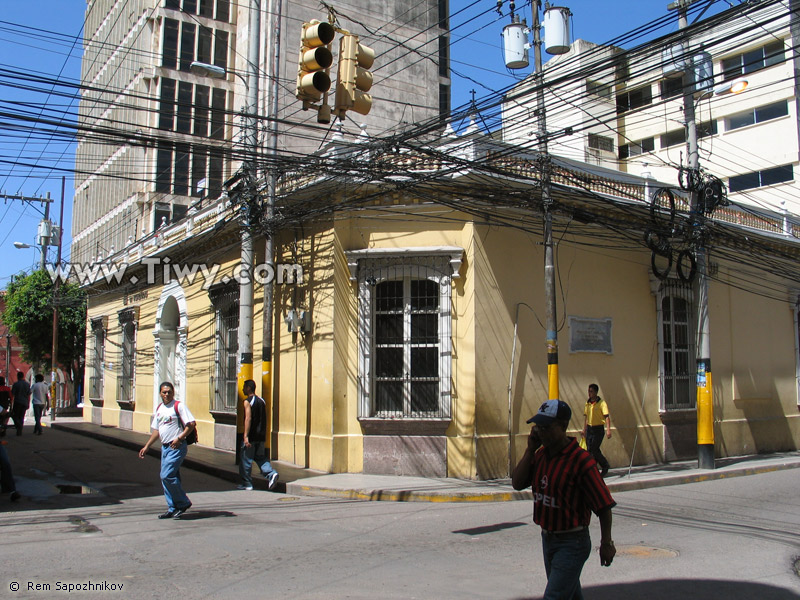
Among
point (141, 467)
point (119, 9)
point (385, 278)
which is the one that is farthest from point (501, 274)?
point (119, 9)

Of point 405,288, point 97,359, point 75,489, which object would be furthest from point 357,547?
point 97,359

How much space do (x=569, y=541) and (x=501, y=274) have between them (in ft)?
31.3

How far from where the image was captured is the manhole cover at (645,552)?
23.7ft

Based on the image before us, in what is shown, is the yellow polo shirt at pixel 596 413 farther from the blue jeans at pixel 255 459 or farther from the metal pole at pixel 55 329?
the metal pole at pixel 55 329

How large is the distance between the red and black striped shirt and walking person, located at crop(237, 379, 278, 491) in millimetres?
7770

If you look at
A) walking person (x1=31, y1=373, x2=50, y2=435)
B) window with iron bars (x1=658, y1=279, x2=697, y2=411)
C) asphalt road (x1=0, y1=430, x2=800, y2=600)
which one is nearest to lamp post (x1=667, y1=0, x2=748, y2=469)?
window with iron bars (x1=658, y1=279, x2=697, y2=411)

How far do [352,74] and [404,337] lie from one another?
7.01 m

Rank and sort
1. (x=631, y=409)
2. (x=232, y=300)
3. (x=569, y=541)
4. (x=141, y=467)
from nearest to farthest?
(x=569, y=541) → (x=141, y=467) → (x=631, y=409) → (x=232, y=300)

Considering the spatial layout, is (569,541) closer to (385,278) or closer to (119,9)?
(385,278)

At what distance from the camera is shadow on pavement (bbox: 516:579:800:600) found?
5867 millimetres

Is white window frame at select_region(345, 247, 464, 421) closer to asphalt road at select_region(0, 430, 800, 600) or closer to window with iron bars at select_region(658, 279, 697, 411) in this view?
asphalt road at select_region(0, 430, 800, 600)

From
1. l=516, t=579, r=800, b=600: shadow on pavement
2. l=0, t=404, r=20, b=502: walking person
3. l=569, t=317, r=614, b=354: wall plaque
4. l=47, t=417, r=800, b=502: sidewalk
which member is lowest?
l=47, t=417, r=800, b=502: sidewalk

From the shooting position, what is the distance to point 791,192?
30.3 m

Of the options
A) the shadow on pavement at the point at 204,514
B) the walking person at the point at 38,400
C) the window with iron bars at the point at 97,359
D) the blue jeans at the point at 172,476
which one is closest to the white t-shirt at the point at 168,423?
the blue jeans at the point at 172,476
